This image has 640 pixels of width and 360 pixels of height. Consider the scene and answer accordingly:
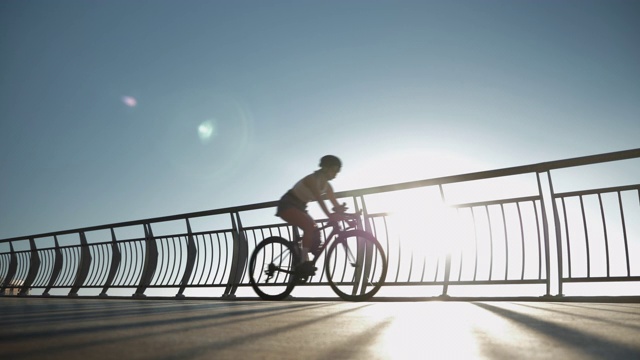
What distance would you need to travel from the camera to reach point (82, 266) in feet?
42.3

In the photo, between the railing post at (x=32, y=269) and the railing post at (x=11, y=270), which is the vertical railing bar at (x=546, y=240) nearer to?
the railing post at (x=32, y=269)

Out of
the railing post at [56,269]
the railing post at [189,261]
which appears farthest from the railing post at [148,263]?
the railing post at [56,269]

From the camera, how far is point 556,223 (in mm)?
6359

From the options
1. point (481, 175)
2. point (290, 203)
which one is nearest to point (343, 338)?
point (290, 203)

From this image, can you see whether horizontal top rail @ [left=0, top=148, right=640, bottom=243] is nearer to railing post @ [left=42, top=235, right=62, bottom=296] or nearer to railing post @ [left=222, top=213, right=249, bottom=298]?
railing post @ [left=222, top=213, right=249, bottom=298]

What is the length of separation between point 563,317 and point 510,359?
2109mm

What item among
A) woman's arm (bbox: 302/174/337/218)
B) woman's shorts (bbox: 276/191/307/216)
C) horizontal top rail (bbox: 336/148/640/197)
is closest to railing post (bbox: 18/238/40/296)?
woman's shorts (bbox: 276/191/307/216)

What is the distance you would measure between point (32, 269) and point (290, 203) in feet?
36.4

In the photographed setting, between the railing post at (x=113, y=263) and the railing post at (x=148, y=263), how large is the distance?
111 centimetres

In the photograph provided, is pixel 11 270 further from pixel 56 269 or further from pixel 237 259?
pixel 237 259

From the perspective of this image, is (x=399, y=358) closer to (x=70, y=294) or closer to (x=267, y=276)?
(x=267, y=276)

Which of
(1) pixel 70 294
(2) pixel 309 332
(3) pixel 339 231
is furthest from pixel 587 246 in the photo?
(1) pixel 70 294

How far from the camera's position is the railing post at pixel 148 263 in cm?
1092

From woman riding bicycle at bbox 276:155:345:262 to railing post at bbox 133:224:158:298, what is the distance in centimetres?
472
